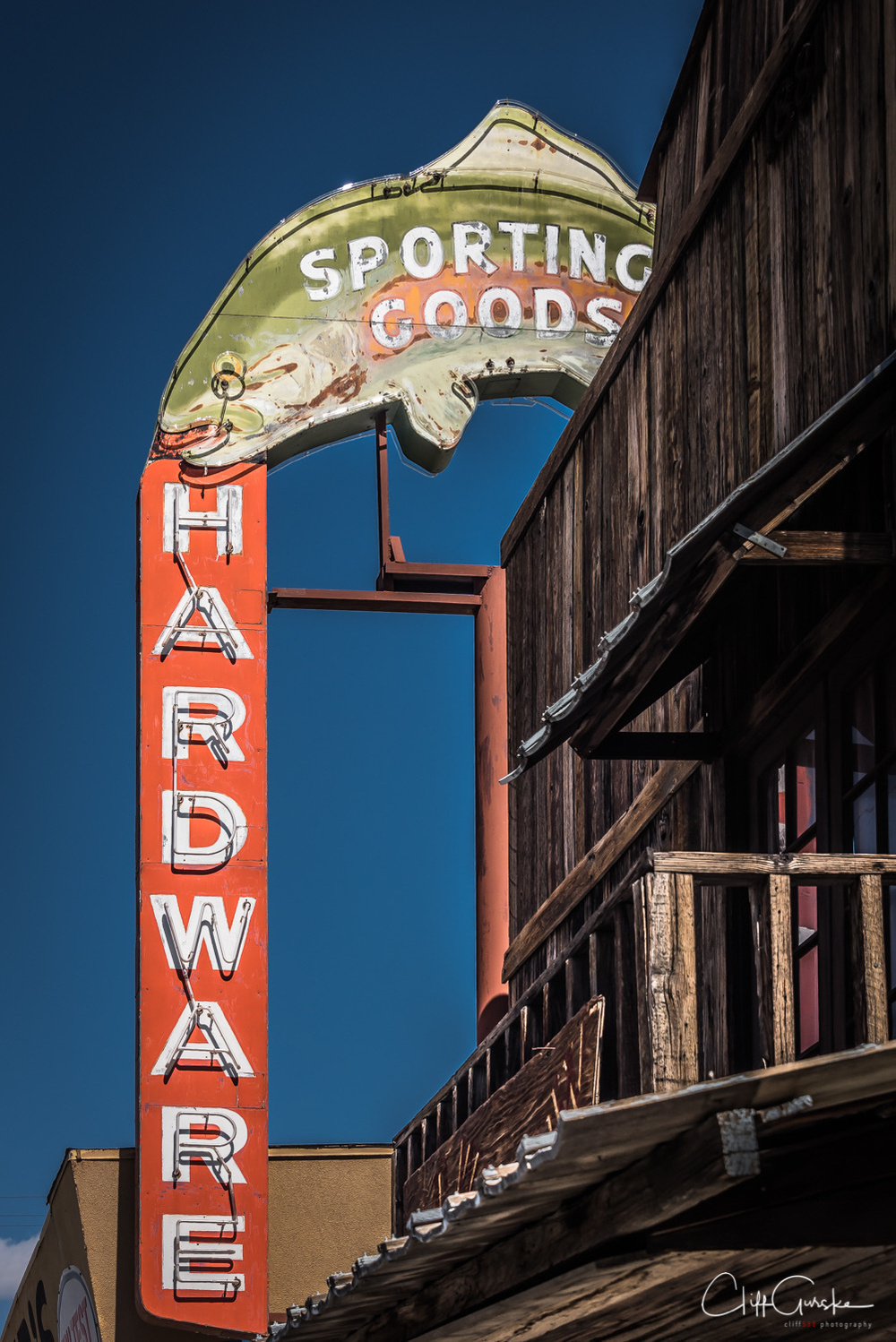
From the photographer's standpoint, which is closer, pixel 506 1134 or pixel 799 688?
pixel 799 688

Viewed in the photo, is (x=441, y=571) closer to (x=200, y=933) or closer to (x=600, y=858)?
(x=200, y=933)

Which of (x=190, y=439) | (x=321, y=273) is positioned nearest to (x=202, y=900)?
(x=190, y=439)

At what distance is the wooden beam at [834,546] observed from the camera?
5.79m

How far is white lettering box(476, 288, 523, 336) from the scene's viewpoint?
15.5m

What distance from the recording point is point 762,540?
18.7 feet

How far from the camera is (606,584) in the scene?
904cm

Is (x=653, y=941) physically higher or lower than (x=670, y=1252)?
higher

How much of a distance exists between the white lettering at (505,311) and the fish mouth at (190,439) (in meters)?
2.35

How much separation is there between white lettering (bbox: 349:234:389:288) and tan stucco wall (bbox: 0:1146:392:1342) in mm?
7209

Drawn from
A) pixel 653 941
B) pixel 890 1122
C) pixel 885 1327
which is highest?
pixel 653 941

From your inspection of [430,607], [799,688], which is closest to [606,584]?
[799,688]

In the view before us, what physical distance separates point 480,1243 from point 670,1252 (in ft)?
2.53

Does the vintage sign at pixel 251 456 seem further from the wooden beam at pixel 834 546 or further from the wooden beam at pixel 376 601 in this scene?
the wooden beam at pixel 834 546

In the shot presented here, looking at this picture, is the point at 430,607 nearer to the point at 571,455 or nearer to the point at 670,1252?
the point at 571,455
